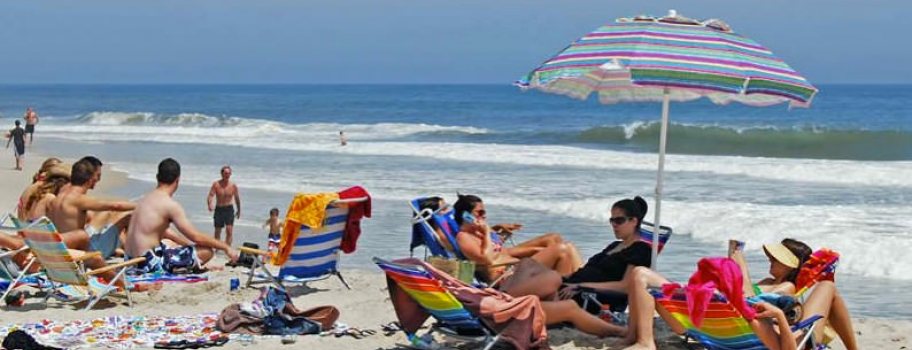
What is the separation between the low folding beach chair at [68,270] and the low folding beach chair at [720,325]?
3.31m

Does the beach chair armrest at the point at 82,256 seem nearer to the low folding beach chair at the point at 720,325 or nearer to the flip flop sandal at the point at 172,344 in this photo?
the flip flop sandal at the point at 172,344

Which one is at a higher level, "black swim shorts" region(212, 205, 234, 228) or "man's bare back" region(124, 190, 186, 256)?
"man's bare back" region(124, 190, 186, 256)

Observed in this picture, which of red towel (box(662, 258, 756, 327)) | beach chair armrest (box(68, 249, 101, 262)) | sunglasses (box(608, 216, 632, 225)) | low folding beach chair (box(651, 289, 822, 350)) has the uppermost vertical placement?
sunglasses (box(608, 216, 632, 225))

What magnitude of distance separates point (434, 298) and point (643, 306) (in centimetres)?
106

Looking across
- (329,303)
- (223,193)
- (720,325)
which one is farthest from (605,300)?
(223,193)

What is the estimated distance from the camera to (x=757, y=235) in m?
11.6

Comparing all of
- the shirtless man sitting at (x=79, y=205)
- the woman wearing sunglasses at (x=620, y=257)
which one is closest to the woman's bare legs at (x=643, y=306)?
the woman wearing sunglasses at (x=620, y=257)

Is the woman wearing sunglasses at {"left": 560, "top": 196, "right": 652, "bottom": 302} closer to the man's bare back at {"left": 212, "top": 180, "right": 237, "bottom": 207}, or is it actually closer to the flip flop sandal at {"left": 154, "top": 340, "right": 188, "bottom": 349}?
the flip flop sandal at {"left": 154, "top": 340, "right": 188, "bottom": 349}

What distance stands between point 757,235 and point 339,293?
17.5 feet

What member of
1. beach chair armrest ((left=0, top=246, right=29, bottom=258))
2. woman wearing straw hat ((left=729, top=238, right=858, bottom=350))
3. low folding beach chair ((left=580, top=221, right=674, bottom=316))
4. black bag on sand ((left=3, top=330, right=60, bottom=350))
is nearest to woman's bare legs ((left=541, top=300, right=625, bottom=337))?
low folding beach chair ((left=580, top=221, right=674, bottom=316))

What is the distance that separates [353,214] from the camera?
769cm

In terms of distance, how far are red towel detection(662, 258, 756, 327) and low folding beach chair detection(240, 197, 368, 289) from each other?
295cm

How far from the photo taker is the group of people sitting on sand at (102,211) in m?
7.49

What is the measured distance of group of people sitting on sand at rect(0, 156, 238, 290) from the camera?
7488 mm
